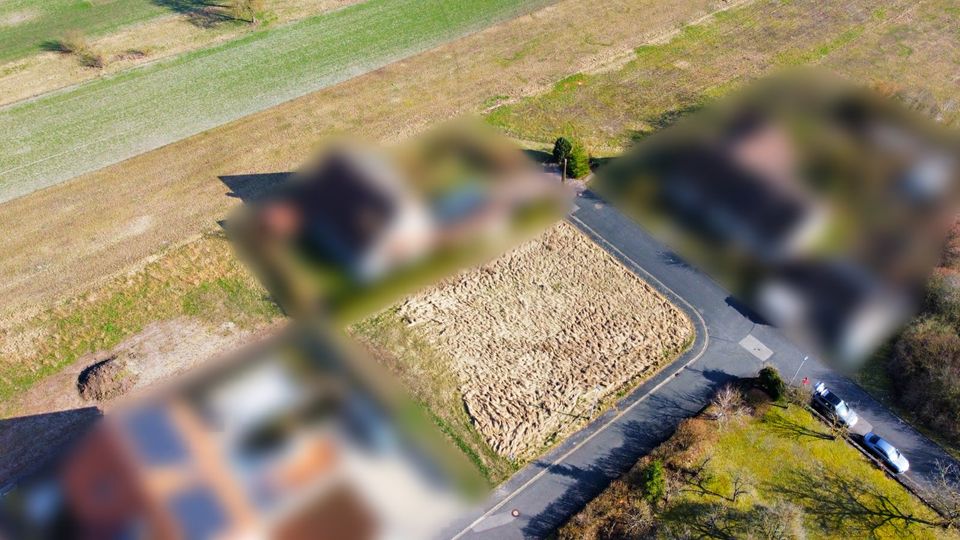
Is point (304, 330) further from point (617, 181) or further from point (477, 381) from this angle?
point (617, 181)

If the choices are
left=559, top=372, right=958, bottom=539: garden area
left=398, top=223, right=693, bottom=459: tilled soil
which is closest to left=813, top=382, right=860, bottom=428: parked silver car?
left=559, top=372, right=958, bottom=539: garden area

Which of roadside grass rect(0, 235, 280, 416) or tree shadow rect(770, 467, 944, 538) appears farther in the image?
roadside grass rect(0, 235, 280, 416)

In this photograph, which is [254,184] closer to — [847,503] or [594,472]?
[594,472]

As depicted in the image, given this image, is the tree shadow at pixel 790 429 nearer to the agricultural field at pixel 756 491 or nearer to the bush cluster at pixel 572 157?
the agricultural field at pixel 756 491

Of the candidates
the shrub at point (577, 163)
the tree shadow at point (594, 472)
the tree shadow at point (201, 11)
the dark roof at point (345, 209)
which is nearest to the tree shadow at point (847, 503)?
the tree shadow at point (594, 472)

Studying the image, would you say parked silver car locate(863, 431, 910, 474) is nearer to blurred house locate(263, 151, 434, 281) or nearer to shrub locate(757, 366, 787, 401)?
shrub locate(757, 366, 787, 401)
